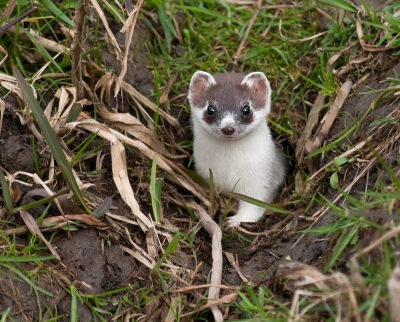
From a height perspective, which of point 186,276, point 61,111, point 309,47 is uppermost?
point 309,47

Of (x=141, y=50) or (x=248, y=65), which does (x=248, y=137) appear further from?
(x=141, y=50)

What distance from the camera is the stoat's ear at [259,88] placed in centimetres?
554

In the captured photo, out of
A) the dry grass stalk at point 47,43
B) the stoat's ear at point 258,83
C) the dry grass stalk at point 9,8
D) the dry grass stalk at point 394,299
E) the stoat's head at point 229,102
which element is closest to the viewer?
the dry grass stalk at point 394,299

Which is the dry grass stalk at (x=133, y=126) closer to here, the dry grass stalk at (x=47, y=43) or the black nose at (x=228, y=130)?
the dry grass stalk at (x=47, y=43)

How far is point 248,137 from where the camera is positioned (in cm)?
576

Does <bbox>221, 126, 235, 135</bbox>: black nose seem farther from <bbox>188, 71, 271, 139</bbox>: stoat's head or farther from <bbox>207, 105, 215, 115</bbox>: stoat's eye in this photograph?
<bbox>207, 105, 215, 115</bbox>: stoat's eye

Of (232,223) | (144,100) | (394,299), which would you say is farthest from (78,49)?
(394,299)

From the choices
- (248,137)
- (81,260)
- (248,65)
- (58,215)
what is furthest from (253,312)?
(248,65)

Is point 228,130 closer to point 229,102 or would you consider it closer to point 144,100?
point 229,102

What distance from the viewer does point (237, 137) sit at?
5.49m

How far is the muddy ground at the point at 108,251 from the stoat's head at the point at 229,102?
0.80 metres

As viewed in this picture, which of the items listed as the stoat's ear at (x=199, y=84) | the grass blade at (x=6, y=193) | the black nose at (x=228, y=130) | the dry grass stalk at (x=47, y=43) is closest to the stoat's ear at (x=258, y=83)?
the stoat's ear at (x=199, y=84)

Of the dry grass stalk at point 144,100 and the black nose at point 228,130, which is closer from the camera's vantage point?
the black nose at point 228,130

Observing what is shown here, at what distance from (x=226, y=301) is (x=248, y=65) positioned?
318 cm
